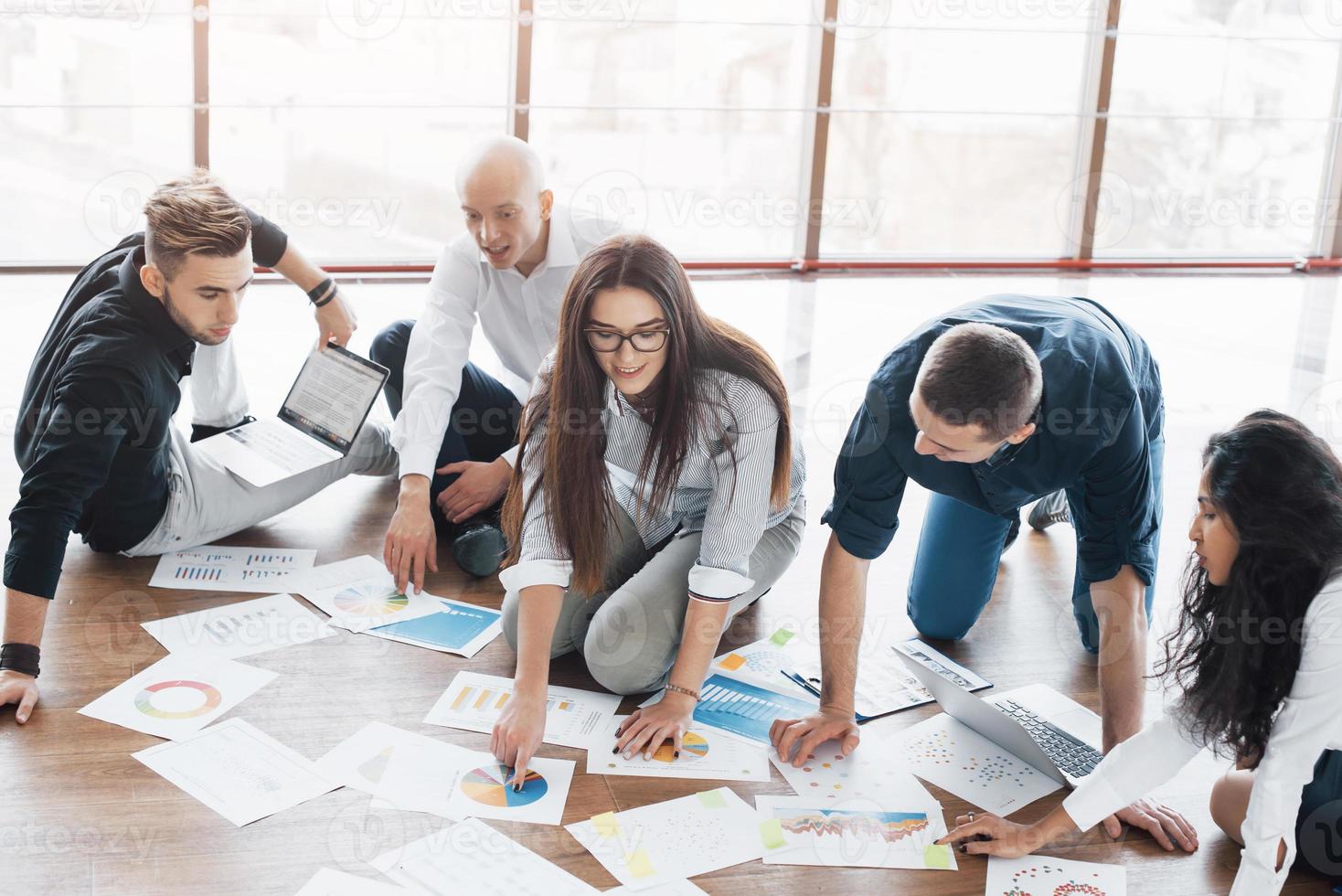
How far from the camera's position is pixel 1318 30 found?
273 inches

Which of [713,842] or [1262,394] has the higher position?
[1262,394]

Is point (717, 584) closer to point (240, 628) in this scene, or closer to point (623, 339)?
point (623, 339)

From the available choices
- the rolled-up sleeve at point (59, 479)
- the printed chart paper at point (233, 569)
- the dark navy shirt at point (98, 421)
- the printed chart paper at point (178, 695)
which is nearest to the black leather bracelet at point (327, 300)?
the dark navy shirt at point (98, 421)

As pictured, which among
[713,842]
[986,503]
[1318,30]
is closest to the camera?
[713,842]

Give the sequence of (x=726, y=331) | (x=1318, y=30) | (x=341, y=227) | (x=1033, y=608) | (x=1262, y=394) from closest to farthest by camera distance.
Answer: (x=726, y=331), (x=1033, y=608), (x=1262, y=394), (x=341, y=227), (x=1318, y=30)

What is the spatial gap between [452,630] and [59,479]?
814 millimetres

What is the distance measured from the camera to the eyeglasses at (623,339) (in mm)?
1980

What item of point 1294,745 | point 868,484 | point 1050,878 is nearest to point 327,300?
point 868,484

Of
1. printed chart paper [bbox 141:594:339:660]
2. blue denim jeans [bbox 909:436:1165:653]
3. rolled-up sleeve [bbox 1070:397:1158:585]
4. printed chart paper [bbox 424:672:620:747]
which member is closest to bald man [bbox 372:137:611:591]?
printed chart paper [bbox 141:594:339:660]

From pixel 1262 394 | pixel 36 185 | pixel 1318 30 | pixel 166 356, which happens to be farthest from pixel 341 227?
pixel 1318 30

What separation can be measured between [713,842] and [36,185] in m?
4.77

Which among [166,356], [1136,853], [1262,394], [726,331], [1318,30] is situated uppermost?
[1318,30]

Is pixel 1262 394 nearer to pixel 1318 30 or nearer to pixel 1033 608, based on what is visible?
pixel 1033 608

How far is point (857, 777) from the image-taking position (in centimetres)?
214
